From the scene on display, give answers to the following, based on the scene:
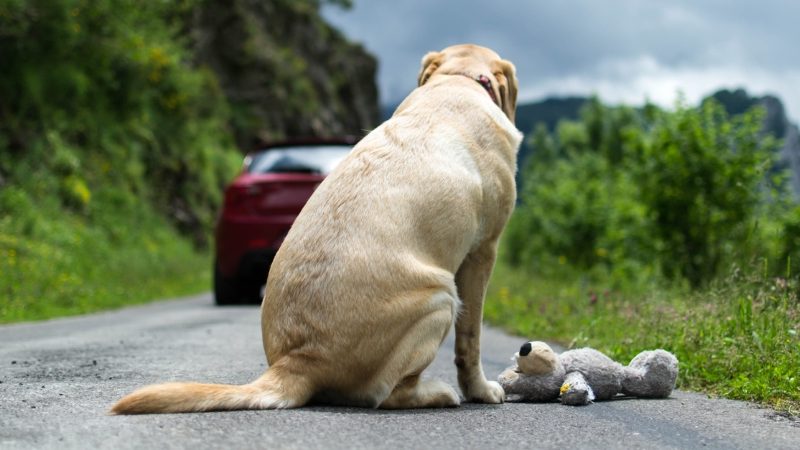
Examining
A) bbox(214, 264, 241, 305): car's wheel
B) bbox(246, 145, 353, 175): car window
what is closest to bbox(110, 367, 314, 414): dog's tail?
bbox(246, 145, 353, 175): car window

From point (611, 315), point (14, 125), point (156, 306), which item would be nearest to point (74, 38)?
point (14, 125)

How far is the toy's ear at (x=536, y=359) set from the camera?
448 cm

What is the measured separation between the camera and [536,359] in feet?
14.7

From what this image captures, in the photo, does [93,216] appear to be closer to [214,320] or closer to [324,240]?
[214,320]

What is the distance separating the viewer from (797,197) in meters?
12.1

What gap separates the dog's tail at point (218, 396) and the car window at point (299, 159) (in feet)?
23.1

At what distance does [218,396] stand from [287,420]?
1.02 ft

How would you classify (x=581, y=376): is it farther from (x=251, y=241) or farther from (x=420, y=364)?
(x=251, y=241)

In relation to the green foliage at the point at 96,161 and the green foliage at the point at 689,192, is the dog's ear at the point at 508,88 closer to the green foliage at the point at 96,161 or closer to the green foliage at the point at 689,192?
the green foliage at the point at 96,161

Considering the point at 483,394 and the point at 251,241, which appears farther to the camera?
the point at 251,241

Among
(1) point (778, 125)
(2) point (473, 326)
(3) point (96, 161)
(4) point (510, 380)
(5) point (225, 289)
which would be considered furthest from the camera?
(3) point (96, 161)

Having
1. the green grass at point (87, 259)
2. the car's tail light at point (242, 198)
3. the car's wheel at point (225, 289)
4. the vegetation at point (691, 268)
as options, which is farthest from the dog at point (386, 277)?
the car's wheel at point (225, 289)

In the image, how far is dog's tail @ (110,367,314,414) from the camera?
3.49 m

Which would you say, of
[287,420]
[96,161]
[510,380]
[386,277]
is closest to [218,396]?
[287,420]
